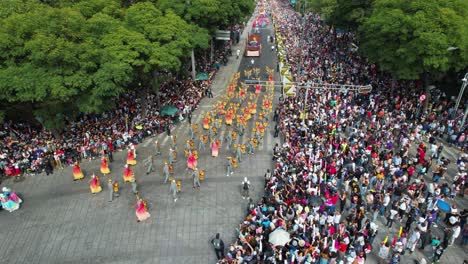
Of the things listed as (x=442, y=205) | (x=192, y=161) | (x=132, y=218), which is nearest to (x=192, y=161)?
(x=192, y=161)

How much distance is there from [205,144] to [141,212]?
28.1 feet

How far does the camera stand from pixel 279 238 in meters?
14.4

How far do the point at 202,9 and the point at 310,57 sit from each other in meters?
14.9

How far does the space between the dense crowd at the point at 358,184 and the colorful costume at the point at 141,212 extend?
5237mm

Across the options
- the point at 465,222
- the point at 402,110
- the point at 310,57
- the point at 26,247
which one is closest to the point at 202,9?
the point at 310,57

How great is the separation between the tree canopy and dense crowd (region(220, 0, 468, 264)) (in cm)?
1181

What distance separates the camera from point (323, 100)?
2892 centimetres

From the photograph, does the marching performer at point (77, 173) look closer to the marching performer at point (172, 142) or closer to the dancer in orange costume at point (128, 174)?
the dancer in orange costume at point (128, 174)

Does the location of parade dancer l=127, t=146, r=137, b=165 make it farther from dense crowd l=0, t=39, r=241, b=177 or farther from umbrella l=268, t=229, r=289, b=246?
umbrella l=268, t=229, r=289, b=246

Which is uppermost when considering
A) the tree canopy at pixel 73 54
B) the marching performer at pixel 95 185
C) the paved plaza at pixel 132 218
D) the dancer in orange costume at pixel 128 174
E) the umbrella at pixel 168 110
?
the tree canopy at pixel 73 54

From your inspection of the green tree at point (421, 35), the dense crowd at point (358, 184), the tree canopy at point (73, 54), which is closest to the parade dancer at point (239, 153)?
the dense crowd at point (358, 184)

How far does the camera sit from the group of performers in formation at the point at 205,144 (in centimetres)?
1955

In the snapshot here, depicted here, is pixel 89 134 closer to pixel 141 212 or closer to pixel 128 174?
pixel 128 174

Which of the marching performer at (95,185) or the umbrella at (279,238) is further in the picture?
the marching performer at (95,185)
